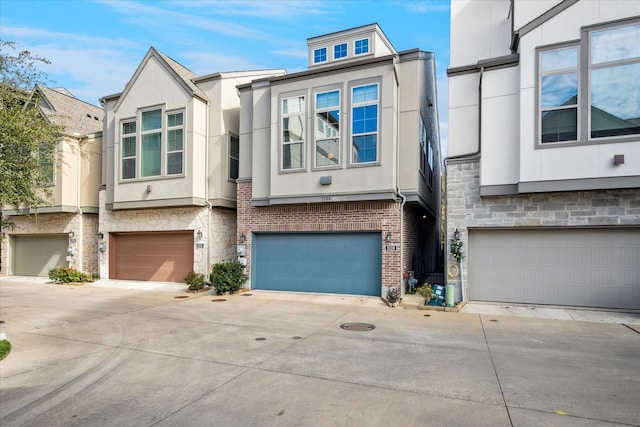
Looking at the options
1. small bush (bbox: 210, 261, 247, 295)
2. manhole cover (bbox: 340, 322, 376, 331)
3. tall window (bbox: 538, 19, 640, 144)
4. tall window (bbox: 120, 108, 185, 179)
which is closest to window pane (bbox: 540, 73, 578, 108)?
tall window (bbox: 538, 19, 640, 144)

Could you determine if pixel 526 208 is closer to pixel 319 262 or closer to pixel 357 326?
pixel 357 326

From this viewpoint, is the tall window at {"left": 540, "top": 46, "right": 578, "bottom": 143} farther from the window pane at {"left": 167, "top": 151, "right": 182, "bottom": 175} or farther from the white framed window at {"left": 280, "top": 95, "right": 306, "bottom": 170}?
the window pane at {"left": 167, "top": 151, "right": 182, "bottom": 175}

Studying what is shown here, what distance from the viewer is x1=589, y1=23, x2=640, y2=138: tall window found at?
33.0ft

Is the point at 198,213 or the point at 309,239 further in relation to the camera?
the point at 198,213

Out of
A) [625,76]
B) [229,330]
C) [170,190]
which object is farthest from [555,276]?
[170,190]

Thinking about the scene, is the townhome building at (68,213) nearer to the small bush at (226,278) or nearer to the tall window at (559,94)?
the small bush at (226,278)

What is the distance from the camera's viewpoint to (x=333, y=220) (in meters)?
13.5

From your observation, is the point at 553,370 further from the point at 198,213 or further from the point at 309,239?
the point at 198,213

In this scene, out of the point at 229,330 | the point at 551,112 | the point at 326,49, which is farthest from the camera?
the point at 326,49

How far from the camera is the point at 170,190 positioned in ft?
52.4

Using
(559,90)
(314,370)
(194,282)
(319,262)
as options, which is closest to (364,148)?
(319,262)

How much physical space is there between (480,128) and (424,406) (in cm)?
943

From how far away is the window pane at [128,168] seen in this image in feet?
55.5

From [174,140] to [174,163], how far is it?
0.95 m
